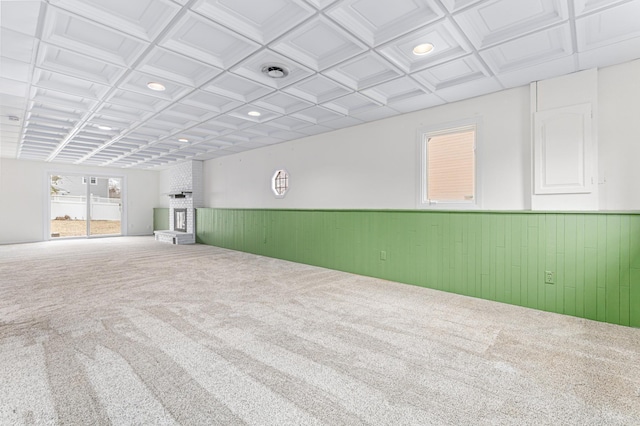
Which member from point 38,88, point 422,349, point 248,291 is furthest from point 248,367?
point 38,88

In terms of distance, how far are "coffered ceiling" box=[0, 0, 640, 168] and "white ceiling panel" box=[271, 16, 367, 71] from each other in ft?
0.05

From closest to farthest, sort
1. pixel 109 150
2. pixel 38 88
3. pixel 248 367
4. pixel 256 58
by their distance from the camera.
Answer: pixel 248 367, pixel 256 58, pixel 38 88, pixel 109 150

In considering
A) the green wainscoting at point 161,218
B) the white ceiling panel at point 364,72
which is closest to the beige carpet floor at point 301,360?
the white ceiling panel at point 364,72

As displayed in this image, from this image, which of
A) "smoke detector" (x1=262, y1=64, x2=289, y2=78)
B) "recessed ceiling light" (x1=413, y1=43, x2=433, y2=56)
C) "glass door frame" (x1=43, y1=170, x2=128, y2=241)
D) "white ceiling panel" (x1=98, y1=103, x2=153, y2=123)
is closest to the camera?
"recessed ceiling light" (x1=413, y1=43, x2=433, y2=56)

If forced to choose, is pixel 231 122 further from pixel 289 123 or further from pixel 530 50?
pixel 530 50

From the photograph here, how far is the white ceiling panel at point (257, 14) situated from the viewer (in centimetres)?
235

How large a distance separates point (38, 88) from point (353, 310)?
15.3 ft

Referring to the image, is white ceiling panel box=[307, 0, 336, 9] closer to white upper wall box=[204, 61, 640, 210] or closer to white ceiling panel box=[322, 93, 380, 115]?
white ceiling panel box=[322, 93, 380, 115]

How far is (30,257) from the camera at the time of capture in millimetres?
6582

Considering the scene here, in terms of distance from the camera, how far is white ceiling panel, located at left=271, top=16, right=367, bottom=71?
8.67ft

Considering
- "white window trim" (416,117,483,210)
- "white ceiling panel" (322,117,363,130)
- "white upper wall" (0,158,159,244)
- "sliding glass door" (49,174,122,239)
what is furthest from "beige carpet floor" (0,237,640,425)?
"sliding glass door" (49,174,122,239)

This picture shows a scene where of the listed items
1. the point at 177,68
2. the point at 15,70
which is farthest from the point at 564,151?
the point at 15,70

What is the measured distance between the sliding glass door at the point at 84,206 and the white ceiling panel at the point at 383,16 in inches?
446

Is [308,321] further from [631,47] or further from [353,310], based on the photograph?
A: [631,47]
